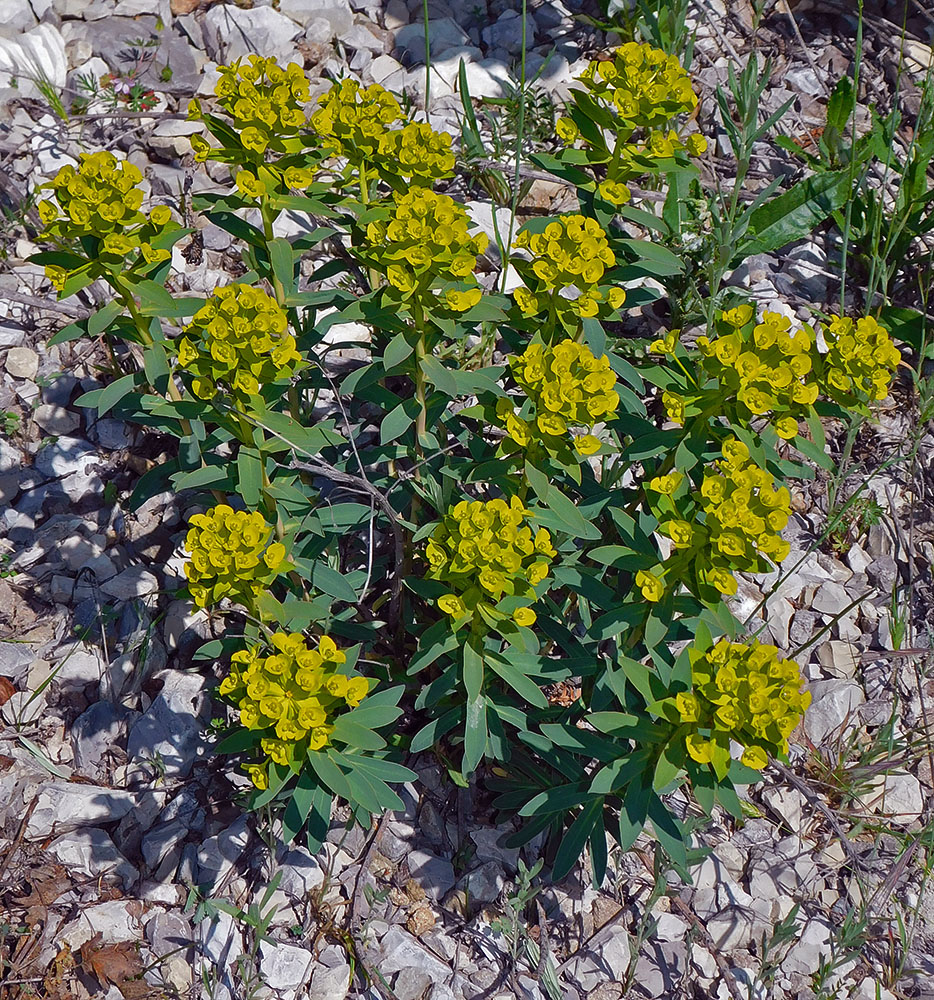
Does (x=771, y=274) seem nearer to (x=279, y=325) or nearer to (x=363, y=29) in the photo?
(x=363, y=29)

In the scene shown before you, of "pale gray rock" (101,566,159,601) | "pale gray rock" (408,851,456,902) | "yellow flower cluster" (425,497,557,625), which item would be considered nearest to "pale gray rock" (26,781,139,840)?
"pale gray rock" (101,566,159,601)

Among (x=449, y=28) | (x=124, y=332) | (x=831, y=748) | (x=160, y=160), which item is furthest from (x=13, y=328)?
(x=831, y=748)

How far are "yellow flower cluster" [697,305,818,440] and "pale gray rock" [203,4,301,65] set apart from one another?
3056mm

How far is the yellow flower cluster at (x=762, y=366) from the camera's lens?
2.31 metres

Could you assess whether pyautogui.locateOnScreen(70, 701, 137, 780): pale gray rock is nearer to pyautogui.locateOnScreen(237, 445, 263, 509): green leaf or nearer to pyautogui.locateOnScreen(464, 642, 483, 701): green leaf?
pyautogui.locateOnScreen(237, 445, 263, 509): green leaf

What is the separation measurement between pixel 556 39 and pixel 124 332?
9.89 ft

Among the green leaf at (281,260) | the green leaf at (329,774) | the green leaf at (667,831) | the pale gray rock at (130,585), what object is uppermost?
the green leaf at (281,260)

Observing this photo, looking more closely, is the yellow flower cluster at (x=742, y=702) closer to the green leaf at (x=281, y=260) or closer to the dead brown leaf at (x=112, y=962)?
the green leaf at (x=281, y=260)

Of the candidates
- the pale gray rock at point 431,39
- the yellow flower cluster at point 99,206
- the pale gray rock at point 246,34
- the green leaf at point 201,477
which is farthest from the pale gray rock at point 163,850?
the pale gray rock at point 431,39

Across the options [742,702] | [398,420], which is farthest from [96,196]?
[742,702]

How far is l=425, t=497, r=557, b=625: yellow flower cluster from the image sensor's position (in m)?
2.22

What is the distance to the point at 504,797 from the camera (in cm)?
288

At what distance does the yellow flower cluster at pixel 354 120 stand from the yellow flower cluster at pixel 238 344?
608 millimetres

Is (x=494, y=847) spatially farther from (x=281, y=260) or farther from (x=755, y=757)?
(x=281, y=260)
